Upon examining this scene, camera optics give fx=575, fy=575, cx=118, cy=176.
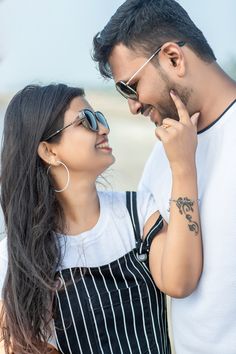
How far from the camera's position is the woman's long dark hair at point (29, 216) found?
5.85 ft

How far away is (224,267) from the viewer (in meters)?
1.57

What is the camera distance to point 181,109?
5.61 ft

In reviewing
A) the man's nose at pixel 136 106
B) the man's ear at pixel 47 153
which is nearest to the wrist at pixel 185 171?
the man's nose at pixel 136 106

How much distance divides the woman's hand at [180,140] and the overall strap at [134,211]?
0.28 m

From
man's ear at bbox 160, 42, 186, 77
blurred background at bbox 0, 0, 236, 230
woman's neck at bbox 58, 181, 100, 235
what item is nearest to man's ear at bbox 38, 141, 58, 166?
woman's neck at bbox 58, 181, 100, 235

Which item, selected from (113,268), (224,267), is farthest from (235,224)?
(113,268)

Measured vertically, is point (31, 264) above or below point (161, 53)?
below

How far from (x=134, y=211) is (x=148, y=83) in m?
0.41

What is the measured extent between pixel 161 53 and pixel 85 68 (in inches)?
120

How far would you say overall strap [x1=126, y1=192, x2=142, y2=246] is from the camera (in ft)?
5.98

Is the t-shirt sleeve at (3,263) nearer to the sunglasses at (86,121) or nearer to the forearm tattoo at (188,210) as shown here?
the sunglasses at (86,121)

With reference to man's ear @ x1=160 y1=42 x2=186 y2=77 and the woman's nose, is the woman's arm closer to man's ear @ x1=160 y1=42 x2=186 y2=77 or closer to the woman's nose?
man's ear @ x1=160 y1=42 x2=186 y2=77

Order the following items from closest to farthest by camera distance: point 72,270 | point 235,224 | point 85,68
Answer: point 235,224
point 72,270
point 85,68

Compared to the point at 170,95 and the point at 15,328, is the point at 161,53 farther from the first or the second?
the point at 15,328
